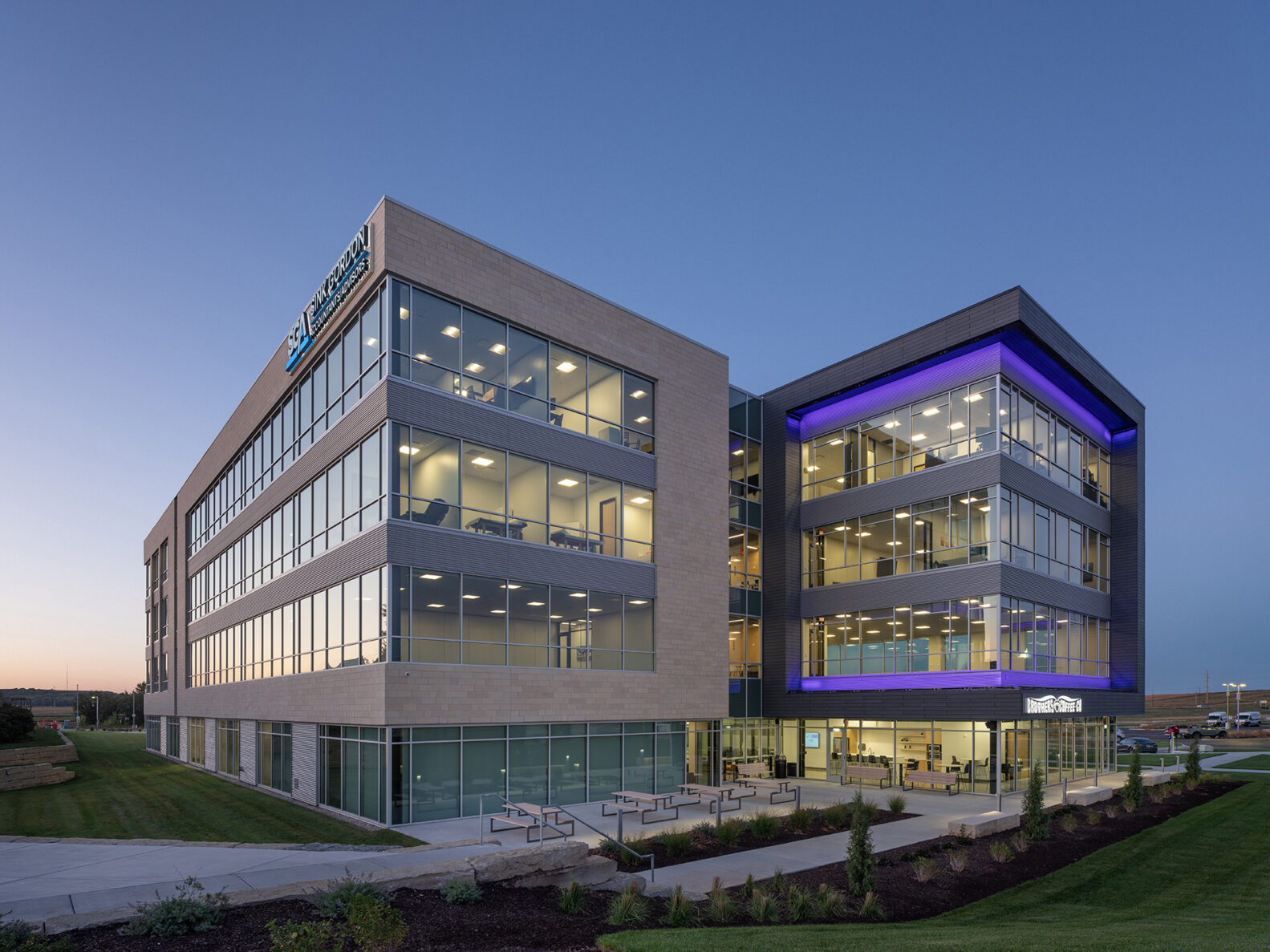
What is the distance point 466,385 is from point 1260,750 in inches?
2130

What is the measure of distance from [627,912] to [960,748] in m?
19.9

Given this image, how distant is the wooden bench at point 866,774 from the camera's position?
94.9 feet

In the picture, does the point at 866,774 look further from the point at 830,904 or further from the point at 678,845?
the point at 830,904

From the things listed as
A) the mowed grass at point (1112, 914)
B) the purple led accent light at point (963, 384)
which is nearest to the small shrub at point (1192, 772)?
the mowed grass at point (1112, 914)

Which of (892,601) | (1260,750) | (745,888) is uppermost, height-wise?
(892,601)

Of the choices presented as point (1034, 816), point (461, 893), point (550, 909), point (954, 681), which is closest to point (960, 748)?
point (954, 681)

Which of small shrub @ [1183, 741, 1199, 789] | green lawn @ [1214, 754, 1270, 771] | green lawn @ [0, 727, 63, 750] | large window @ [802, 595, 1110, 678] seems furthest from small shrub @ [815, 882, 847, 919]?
green lawn @ [0, 727, 63, 750]

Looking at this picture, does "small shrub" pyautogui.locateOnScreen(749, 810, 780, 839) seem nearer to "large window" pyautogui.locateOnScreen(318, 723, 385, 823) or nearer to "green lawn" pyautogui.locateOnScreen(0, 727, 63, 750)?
"large window" pyautogui.locateOnScreen(318, 723, 385, 823)

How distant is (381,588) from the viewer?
20.2m

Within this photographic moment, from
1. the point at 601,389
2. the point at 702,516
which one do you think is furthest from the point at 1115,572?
the point at 601,389

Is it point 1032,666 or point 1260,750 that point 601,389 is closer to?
point 1032,666

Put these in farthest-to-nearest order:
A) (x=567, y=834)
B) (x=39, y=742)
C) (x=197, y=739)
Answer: (x=39, y=742) < (x=197, y=739) < (x=567, y=834)

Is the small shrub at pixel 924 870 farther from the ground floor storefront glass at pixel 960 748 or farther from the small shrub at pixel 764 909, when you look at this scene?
the ground floor storefront glass at pixel 960 748

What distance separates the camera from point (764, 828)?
18.0 metres
